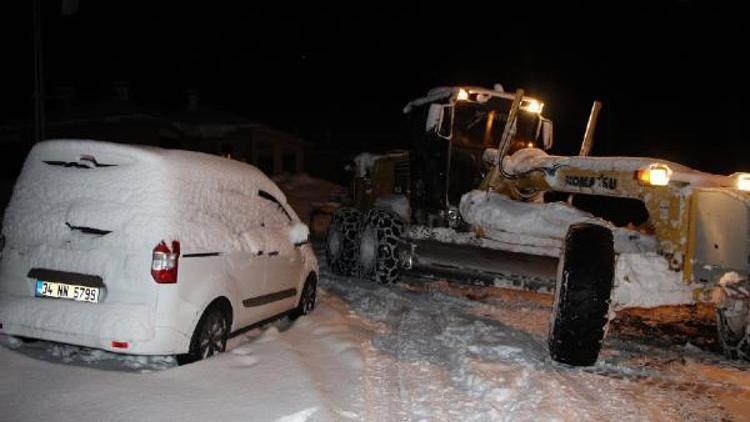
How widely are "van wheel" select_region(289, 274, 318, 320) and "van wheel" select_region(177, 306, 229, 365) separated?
177 cm

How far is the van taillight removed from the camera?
5086 mm

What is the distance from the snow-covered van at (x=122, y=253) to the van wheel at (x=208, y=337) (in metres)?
0.01

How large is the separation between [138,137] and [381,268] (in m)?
24.7

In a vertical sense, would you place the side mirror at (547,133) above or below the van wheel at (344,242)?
above

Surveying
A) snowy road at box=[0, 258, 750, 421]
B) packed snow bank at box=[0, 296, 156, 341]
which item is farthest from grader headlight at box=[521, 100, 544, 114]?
packed snow bank at box=[0, 296, 156, 341]

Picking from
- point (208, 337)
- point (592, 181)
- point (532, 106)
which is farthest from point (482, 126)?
point (208, 337)

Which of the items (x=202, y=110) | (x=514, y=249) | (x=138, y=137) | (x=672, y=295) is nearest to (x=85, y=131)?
(x=138, y=137)

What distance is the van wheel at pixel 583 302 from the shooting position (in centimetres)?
592

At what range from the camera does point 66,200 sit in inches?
214

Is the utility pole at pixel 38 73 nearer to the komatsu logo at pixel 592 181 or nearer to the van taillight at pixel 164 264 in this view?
the van taillight at pixel 164 264

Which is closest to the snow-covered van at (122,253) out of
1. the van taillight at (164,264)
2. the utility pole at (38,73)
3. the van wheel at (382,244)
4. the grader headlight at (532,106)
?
the van taillight at (164,264)

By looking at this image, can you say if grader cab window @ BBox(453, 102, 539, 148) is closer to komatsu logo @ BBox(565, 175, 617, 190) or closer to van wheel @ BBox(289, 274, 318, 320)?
komatsu logo @ BBox(565, 175, 617, 190)

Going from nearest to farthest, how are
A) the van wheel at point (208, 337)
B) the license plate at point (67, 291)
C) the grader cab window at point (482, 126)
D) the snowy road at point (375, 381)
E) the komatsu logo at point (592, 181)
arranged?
the snowy road at point (375, 381) < the license plate at point (67, 291) < the van wheel at point (208, 337) < the komatsu logo at point (592, 181) < the grader cab window at point (482, 126)

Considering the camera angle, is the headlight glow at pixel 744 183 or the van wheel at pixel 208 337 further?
the headlight glow at pixel 744 183
